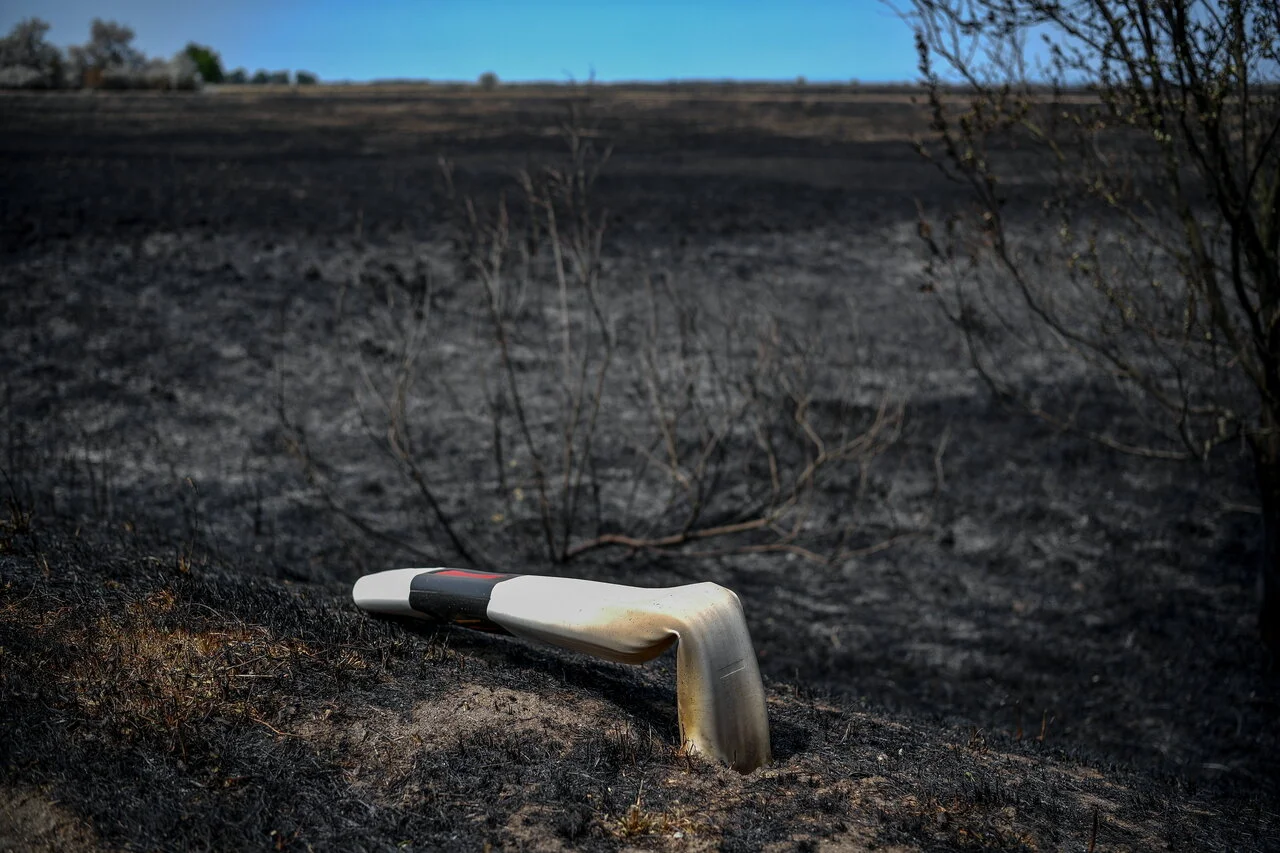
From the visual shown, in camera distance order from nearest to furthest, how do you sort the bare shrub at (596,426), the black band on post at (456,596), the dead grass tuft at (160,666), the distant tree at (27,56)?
the dead grass tuft at (160,666) → the black band on post at (456,596) → the bare shrub at (596,426) → the distant tree at (27,56)

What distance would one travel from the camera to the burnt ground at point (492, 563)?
2891mm

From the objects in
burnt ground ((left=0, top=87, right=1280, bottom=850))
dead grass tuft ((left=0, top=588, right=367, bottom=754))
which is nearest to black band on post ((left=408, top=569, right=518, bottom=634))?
burnt ground ((left=0, top=87, right=1280, bottom=850))

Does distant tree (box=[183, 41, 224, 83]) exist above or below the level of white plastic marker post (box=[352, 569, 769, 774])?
above

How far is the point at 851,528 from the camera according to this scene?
8367mm

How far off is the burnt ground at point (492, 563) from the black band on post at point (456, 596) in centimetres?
17

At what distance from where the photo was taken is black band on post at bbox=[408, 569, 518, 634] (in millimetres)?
3742

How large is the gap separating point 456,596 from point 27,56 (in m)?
33.6

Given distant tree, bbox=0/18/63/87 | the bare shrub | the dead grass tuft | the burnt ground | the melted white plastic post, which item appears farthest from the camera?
distant tree, bbox=0/18/63/87

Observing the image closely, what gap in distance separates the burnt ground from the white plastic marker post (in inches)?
5.3

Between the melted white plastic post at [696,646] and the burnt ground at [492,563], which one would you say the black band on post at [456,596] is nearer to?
the burnt ground at [492,563]

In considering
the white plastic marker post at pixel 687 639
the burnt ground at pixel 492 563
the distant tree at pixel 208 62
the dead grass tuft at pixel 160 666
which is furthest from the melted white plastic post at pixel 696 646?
the distant tree at pixel 208 62

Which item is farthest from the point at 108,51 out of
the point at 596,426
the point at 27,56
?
the point at 596,426

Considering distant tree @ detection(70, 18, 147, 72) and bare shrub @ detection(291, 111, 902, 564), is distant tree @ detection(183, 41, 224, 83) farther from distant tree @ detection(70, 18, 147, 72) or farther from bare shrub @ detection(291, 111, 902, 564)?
bare shrub @ detection(291, 111, 902, 564)

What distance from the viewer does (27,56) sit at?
3002cm
